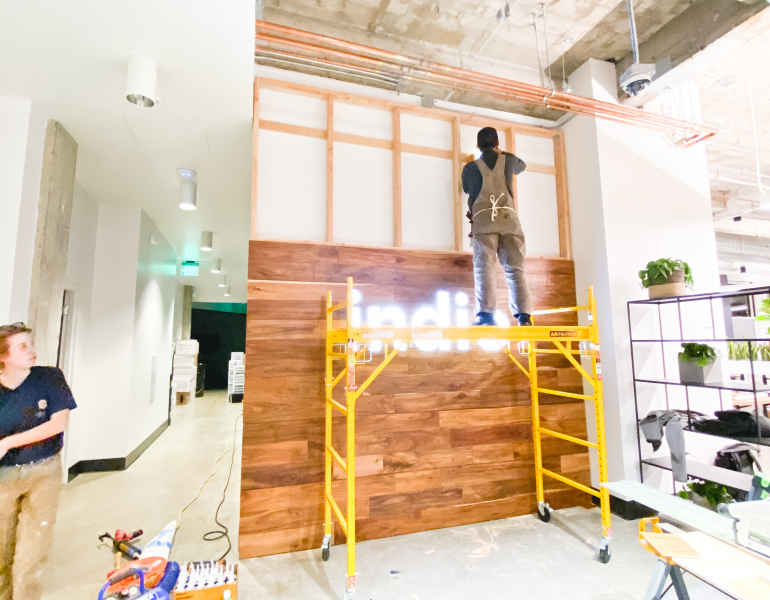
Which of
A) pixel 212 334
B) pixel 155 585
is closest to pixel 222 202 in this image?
pixel 155 585

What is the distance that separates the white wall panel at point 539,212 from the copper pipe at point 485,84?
717 mm

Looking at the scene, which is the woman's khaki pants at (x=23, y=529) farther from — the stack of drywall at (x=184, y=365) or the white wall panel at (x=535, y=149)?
the stack of drywall at (x=184, y=365)

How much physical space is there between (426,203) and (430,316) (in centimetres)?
107

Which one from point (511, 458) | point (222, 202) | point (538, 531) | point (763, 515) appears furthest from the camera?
point (222, 202)

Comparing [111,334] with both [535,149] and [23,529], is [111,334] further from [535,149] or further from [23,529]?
[535,149]

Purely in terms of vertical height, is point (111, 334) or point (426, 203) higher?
point (426, 203)

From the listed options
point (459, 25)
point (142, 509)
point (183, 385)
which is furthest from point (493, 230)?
point (183, 385)

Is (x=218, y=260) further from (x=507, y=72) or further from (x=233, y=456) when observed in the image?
(x=507, y=72)

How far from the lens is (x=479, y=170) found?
330cm

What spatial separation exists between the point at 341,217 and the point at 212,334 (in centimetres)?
1345

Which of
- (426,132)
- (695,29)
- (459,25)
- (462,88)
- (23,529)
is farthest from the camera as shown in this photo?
(426,132)

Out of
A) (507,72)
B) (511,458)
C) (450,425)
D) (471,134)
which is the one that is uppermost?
(507,72)

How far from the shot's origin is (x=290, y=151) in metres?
3.55

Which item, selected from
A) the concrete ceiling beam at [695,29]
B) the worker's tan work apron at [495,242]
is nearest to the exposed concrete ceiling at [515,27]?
the concrete ceiling beam at [695,29]
